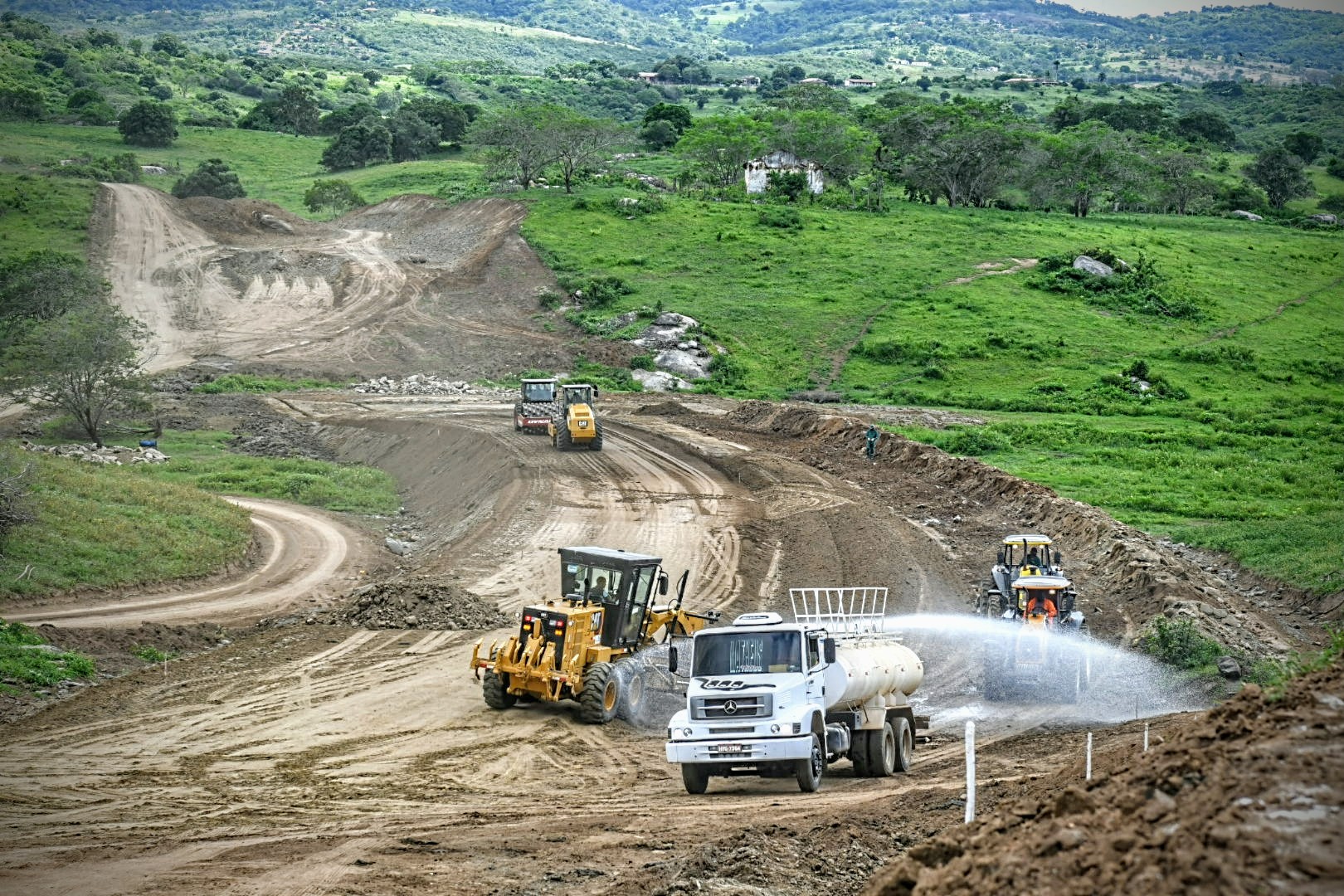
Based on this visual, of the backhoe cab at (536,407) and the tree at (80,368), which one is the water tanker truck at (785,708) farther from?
the tree at (80,368)

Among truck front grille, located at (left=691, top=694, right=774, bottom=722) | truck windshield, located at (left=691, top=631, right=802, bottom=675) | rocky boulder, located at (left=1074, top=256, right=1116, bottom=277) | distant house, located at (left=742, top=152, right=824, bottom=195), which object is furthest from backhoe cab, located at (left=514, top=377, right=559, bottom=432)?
distant house, located at (left=742, top=152, right=824, bottom=195)

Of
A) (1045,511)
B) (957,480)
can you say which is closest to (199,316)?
(957,480)

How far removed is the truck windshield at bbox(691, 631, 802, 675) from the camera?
1872 centimetres

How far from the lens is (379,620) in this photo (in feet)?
102

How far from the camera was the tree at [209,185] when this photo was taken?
10644cm

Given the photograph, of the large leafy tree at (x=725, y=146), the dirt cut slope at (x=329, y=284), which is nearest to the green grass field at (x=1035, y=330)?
the dirt cut slope at (x=329, y=284)

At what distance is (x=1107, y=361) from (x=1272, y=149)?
7012 cm

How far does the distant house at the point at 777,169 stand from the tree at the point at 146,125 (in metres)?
54.9

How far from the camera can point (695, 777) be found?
18.5 m

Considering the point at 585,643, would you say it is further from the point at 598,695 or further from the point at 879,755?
the point at 879,755

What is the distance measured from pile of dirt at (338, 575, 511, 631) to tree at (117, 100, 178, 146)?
330ft

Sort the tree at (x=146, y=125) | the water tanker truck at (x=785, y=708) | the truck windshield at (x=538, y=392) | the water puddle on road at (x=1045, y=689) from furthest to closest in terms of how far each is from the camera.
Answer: the tree at (x=146, y=125) → the truck windshield at (x=538, y=392) → the water puddle on road at (x=1045, y=689) → the water tanker truck at (x=785, y=708)

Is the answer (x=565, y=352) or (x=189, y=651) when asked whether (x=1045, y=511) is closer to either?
(x=189, y=651)

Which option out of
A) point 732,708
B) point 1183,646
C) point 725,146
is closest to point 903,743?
point 732,708
